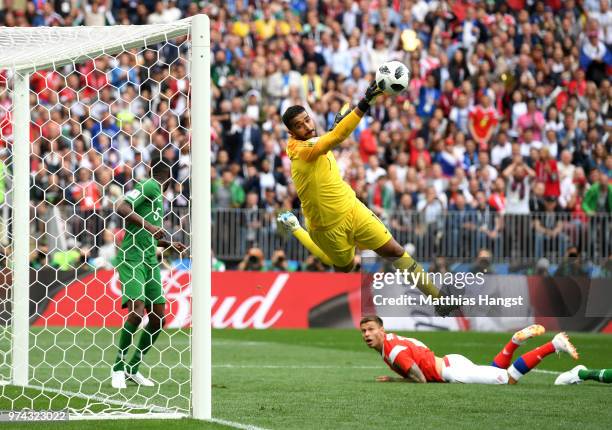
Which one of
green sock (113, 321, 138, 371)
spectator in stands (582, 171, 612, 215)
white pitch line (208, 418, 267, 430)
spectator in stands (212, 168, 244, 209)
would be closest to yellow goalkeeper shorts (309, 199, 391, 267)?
green sock (113, 321, 138, 371)

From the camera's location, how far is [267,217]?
20516mm

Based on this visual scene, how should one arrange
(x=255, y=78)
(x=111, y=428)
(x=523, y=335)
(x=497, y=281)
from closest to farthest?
1. (x=111, y=428)
2. (x=523, y=335)
3. (x=497, y=281)
4. (x=255, y=78)

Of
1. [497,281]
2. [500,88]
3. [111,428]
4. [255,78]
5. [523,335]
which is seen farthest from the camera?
[500,88]

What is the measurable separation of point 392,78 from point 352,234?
2.70 meters

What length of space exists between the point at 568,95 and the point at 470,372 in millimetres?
15388

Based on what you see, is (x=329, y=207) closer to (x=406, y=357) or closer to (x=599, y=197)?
(x=406, y=357)

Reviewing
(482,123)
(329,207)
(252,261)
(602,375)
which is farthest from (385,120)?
(602,375)

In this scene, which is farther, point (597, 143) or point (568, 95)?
point (568, 95)

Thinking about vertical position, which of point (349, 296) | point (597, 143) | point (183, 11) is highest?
point (183, 11)

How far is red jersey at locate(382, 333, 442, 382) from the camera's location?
11.2 meters

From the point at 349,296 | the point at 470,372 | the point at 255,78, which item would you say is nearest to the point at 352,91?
the point at 255,78

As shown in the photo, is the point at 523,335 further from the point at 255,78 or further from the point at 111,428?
the point at 255,78

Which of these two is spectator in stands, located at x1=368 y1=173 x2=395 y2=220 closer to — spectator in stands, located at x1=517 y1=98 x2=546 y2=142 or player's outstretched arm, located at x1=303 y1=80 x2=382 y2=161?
spectator in stands, located at x1=517 y1=98 x2=546 y2=142

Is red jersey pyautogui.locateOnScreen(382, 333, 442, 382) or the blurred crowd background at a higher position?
the blurred crowd background
